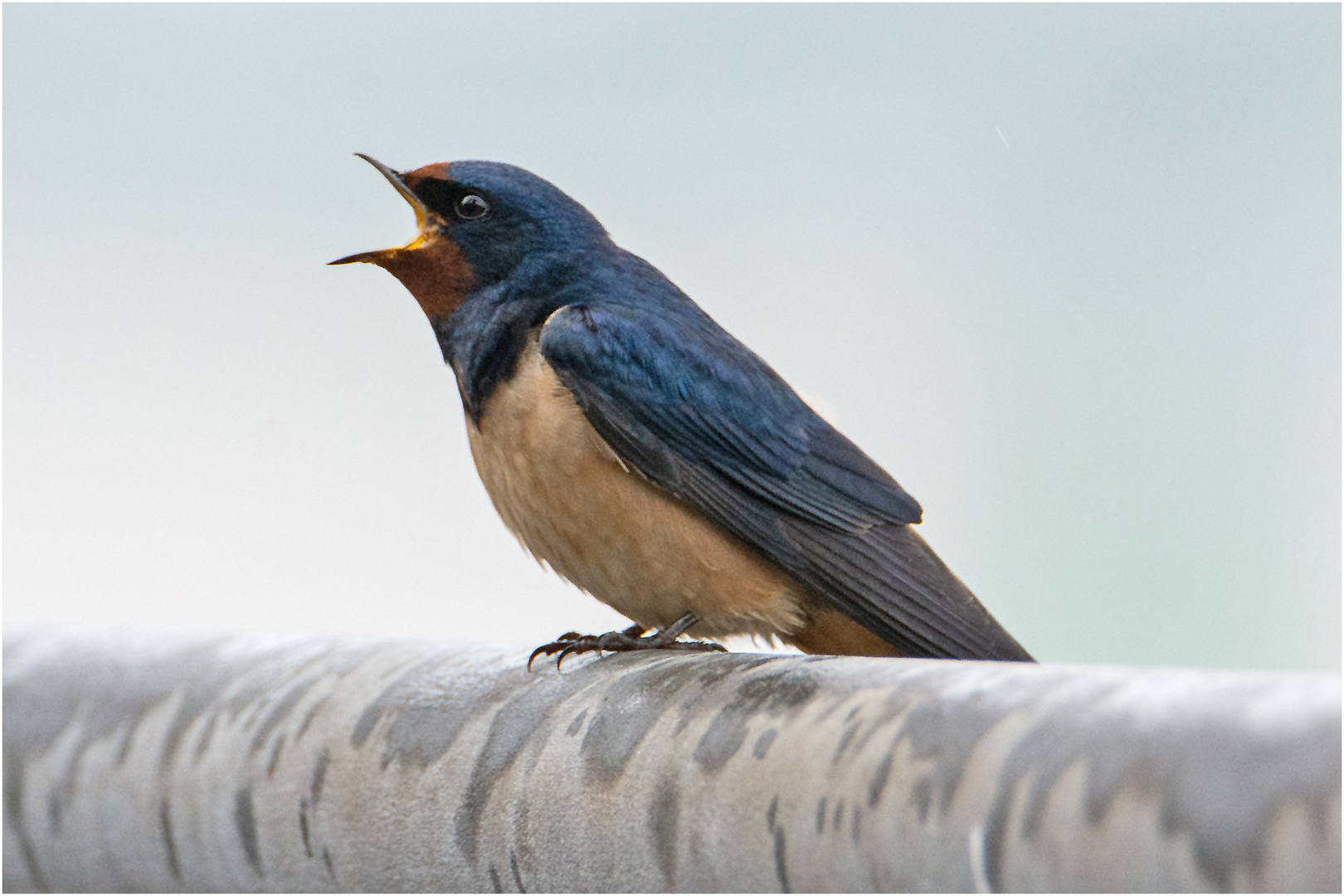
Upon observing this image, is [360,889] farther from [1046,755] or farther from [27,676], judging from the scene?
[1046,755]

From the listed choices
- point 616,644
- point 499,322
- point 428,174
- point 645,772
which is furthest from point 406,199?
point 645,772

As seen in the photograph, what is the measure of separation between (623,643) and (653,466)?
188mm

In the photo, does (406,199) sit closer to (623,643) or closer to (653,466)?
(653,466)

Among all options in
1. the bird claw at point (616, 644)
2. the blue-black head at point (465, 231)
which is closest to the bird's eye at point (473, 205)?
the blue-black head at point (465, 231)

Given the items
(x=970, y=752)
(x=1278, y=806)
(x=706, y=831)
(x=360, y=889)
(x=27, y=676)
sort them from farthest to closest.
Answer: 1. (x=27, y=676)
2. (x=360, y=889)
3. (x=706, y=831)
4. (x=970, y=752)
5. (x=1278, y=806)

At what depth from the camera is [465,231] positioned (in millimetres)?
1529

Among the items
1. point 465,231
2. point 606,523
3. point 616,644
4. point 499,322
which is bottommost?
point 616,644

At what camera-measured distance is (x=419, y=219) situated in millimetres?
1562

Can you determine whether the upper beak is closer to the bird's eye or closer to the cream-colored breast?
the bird's eye

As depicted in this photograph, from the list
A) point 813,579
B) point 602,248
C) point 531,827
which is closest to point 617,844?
point 531,827

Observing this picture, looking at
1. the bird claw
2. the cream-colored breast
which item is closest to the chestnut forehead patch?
the cream-colored breast

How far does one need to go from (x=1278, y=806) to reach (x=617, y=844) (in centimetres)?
44

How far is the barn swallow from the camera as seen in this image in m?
1.40

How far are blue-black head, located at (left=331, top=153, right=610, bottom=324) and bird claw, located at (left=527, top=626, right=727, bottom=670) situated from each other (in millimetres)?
432
